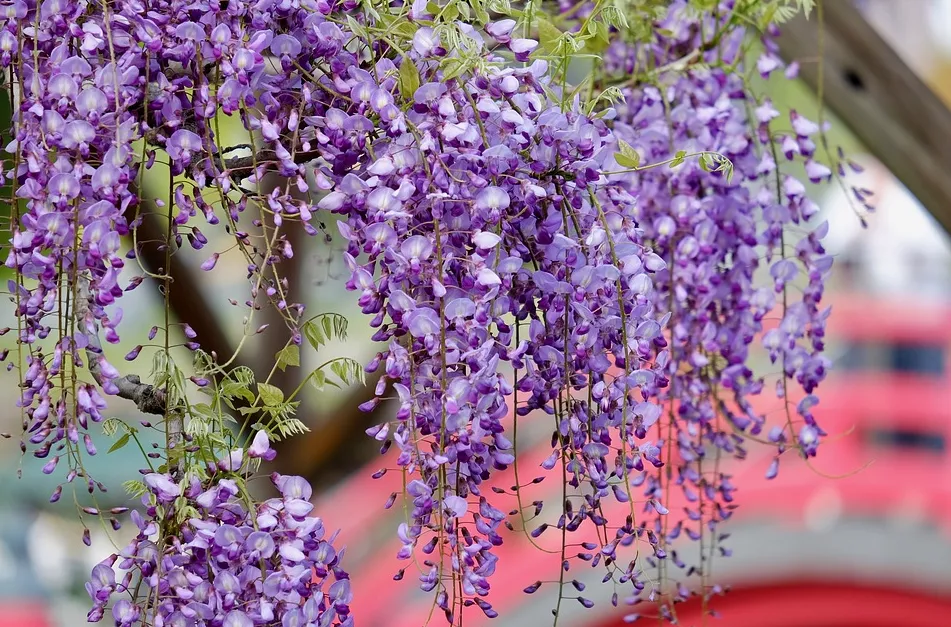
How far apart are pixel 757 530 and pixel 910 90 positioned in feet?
5.97

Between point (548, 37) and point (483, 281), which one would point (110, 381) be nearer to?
point (483, 281)

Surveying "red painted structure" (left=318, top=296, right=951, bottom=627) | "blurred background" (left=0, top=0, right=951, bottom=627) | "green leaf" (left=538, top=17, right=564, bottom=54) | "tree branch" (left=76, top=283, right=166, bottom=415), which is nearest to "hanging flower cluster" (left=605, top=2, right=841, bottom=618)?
"green leaf" (left=538, top=17, right=564, bottom=54)

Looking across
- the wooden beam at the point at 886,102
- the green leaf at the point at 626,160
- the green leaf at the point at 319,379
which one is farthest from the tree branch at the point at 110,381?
the wooden beam at the point at 886,102

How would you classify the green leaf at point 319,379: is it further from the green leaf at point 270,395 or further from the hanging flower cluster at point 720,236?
the hanging flower cluster at point 720,236

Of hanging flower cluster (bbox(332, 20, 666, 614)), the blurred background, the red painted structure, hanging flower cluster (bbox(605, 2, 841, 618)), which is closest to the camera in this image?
hanging flower cluster (bbox(332, 20, 666, 614))

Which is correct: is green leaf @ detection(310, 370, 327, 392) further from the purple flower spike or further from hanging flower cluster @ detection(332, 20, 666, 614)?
the purple flower spike

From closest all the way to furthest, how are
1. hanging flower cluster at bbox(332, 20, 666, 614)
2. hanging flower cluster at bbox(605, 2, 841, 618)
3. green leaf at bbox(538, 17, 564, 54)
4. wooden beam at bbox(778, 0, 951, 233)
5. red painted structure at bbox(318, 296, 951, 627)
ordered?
hanging flower cluster at bbox(332, 20, 666, 614) < green leaf at bbox(538, 17, 564, 54) < hanging flower cluster at bbox(605, 2, 841, 618) < wooden beam at bbox(778, 0, 951, 233) < red painted structure at bbox(318, 296, 951, 627)

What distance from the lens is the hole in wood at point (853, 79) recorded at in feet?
4.40

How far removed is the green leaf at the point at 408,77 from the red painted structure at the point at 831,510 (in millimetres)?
1839

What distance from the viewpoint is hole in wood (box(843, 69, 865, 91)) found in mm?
1342

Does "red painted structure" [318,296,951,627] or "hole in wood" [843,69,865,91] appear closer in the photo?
"hole in wood" [843,69,865,91]

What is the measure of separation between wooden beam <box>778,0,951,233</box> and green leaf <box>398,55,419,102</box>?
819 millimetres

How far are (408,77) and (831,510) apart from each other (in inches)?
108

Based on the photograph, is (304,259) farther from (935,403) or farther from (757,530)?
(935,403)
